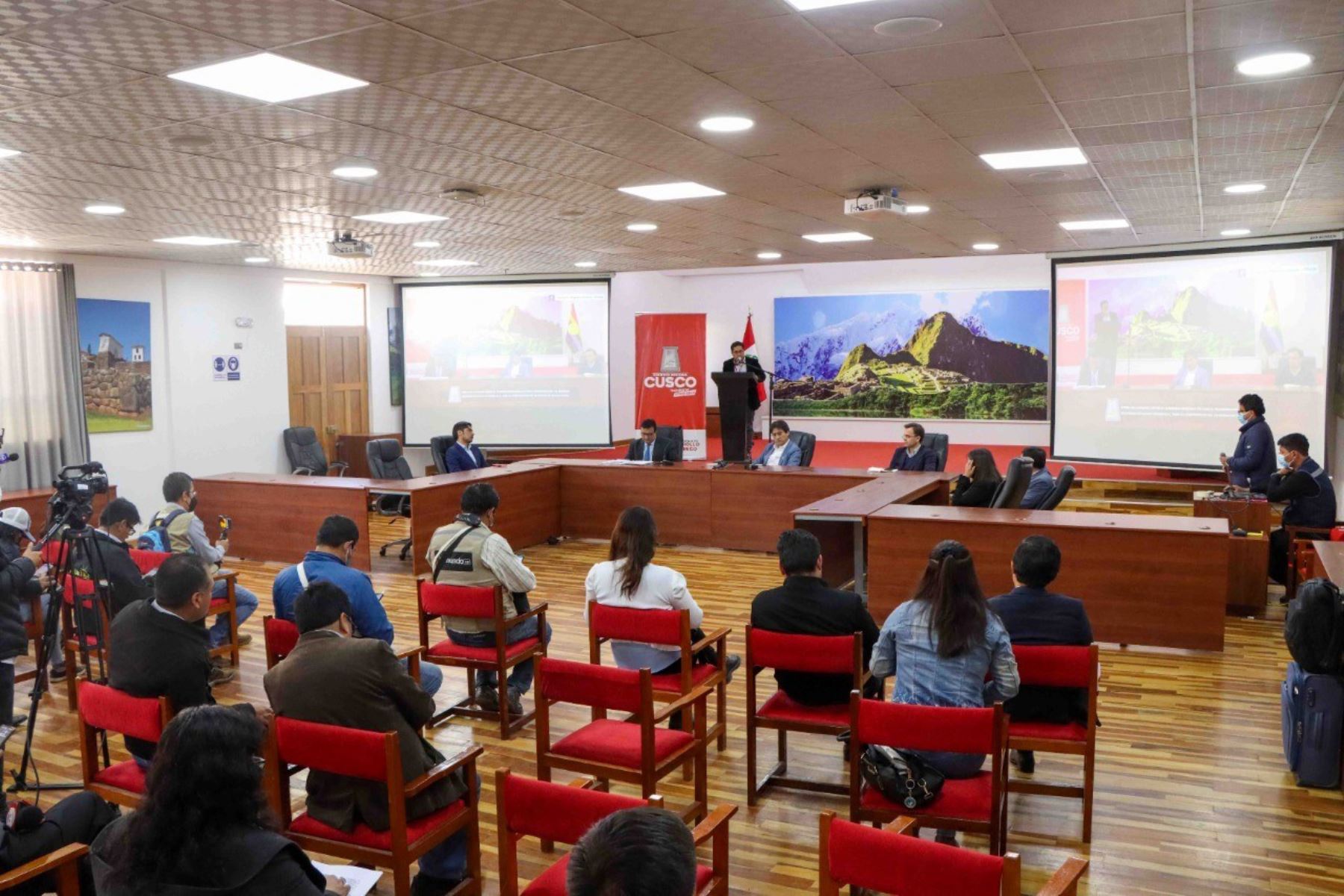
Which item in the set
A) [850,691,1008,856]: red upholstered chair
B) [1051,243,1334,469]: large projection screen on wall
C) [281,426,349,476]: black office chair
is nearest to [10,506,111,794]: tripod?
[850,691,1008,856]: red upholstered chair

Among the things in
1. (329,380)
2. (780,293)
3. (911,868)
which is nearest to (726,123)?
(911,868)

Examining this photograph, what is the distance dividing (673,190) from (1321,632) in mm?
4486

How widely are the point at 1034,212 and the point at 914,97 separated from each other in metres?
4.04

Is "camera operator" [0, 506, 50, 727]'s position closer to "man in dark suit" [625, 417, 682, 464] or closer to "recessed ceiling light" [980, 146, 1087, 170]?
"recessed ceiling light" [980, 146, 1087, 170]

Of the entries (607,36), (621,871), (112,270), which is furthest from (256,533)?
(621,871)

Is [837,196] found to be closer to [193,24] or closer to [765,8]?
[765,8]

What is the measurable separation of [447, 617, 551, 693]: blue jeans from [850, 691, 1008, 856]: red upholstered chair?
218 cm

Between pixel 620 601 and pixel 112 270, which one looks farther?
pixel 112 270

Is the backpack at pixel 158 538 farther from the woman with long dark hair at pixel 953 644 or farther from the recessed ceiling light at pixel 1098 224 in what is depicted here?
the recessed ceiling light at pixel 1098 224

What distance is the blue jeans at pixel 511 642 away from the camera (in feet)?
16.0

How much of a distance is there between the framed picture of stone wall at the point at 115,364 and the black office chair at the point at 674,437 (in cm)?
543

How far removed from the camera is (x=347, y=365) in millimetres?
A: 13227

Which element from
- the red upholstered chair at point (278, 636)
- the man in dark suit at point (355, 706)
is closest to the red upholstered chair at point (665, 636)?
the man in dark suit at point (355, 706)

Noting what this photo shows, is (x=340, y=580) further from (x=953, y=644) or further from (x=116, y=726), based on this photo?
(x=953, y=644)
